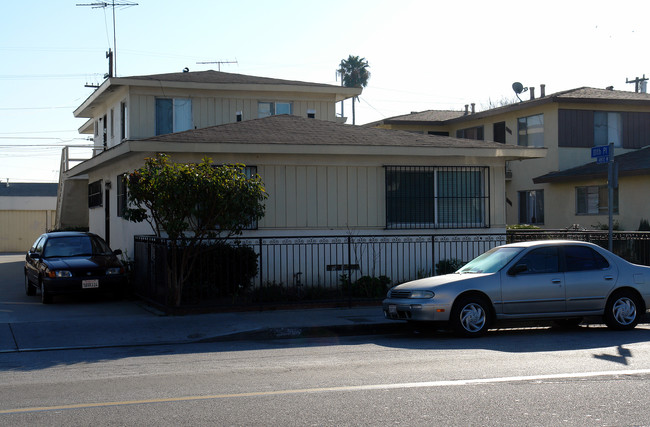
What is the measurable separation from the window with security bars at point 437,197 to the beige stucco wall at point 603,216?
1058 centimetres

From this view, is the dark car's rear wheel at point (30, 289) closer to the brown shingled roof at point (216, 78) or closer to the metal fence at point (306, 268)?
the metal fence at point (306, 268)

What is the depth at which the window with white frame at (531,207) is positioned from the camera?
31.0m

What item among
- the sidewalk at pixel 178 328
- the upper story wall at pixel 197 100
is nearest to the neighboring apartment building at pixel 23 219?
the upper story wall at pixel 197 100

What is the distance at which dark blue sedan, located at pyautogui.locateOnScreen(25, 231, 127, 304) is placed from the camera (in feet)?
51.0

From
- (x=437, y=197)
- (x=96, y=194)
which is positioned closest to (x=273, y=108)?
(x=96, y=194)

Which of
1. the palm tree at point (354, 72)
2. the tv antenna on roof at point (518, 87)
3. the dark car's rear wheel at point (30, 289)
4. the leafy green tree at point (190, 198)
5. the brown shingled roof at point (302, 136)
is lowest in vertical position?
the dark car's rear wheel at point (30, 289)

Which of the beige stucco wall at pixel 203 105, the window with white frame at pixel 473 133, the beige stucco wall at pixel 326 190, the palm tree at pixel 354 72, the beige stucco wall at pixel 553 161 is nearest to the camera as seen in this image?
the beige stucco wall at pixel 326 190

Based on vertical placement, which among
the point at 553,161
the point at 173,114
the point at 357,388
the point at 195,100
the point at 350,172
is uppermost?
the point at 195,100

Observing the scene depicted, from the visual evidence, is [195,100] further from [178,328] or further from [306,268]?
[178,328]

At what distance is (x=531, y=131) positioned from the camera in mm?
30953

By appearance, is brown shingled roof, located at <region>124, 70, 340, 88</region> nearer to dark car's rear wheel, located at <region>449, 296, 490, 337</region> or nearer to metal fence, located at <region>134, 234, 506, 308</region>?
metal fence, located at <region>134, 234, 506, 308</region>

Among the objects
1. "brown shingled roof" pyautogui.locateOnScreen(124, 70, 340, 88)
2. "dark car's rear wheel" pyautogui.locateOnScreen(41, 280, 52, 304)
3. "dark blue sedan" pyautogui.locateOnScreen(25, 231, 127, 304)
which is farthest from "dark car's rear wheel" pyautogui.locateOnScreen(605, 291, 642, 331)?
"brown shingled roof" pyautogui.locateOnScreen(124, 70, 340, 88)

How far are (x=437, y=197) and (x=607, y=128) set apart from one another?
612 inches

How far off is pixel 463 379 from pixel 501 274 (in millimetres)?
3936
